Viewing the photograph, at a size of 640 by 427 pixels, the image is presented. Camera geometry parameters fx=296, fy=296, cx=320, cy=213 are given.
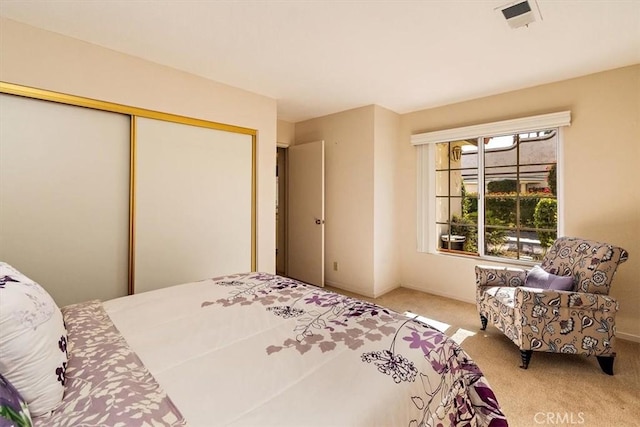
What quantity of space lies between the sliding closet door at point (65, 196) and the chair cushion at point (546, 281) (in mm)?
3402

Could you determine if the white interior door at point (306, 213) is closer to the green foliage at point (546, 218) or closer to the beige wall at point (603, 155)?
the beige wall at point (603, 155)

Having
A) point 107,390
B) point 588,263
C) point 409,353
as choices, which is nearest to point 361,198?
point 588,263

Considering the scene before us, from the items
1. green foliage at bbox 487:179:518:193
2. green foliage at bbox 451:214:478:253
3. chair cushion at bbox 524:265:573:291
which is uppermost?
green foliage at bbox 487:179:518:193

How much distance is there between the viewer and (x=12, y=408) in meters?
0.65

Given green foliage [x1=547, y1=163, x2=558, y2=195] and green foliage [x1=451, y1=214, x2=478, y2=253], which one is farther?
green foliage [x1=451, y1=214, x2=478, y2=253]

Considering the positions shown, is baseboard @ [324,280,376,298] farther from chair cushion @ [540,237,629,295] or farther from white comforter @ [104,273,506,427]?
white comforter @ [104,273,506,427]

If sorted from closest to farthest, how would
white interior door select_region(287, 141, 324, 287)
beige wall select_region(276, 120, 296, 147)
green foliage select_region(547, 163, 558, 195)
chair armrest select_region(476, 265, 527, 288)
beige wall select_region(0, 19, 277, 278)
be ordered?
beige wall select_region(0, 19, 277, 278) < chair armrest select_region(476, 265, 527, 288) < green foliage select_region(547, 163, 558, 195) < white interior door select_region(287, 141, 324, 287) < beige wall select_region(276, 120, 296, 147)

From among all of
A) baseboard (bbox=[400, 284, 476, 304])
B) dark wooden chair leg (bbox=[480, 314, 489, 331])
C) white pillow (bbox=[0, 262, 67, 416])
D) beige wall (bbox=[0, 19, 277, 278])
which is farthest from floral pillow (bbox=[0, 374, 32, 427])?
baseboard (bbox=[400, 284, 476, 304])

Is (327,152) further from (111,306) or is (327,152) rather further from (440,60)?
(111,306)

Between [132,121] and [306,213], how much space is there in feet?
7.66

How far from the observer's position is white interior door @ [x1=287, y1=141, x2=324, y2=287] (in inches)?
157

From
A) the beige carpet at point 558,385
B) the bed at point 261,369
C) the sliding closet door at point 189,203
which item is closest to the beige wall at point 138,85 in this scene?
the sliding closet door at point 189,203

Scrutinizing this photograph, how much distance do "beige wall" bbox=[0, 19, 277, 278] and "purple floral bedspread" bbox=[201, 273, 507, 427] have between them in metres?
2.05

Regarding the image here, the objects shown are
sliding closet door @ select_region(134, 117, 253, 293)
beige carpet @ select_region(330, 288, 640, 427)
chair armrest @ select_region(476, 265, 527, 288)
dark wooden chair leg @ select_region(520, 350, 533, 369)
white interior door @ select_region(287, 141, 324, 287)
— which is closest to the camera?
beige carpet @ select_region(330, 288, 640, 427)
